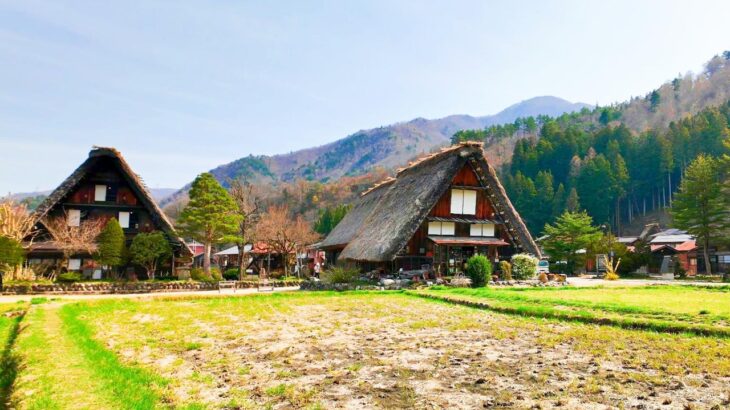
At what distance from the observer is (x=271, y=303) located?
16.7 metres

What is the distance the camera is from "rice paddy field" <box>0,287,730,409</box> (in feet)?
17.9

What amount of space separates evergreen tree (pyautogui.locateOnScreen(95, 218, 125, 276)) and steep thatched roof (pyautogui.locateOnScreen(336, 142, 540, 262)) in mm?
13561

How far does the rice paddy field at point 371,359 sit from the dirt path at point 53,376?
26mm

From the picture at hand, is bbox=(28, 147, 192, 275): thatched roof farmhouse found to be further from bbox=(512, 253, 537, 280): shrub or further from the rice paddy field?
bbox=(512, 253, 537, 280): shrub

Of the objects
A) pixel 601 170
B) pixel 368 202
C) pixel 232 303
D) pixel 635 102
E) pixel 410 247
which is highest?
pixel 635 102

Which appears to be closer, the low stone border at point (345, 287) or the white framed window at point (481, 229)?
the low stone border at point (345, 287)

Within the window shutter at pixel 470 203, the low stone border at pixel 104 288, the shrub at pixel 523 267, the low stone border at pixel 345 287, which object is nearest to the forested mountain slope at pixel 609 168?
the window shutter at pixel 470 203

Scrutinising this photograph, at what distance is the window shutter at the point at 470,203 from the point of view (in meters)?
27.5

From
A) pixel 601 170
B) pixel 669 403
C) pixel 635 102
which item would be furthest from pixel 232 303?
pixel 635 102

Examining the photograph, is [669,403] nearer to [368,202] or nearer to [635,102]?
[368,202]

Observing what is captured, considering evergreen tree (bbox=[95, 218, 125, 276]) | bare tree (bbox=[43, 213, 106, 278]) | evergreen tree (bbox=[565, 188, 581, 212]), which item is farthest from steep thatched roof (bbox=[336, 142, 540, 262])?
evergreen tree (bbox=[565, 188, 581, 212])

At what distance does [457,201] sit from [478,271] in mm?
6726

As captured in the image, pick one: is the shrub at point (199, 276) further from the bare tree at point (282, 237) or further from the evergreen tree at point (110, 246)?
the bare tree at point (282, 237)

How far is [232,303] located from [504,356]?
11939 mm
